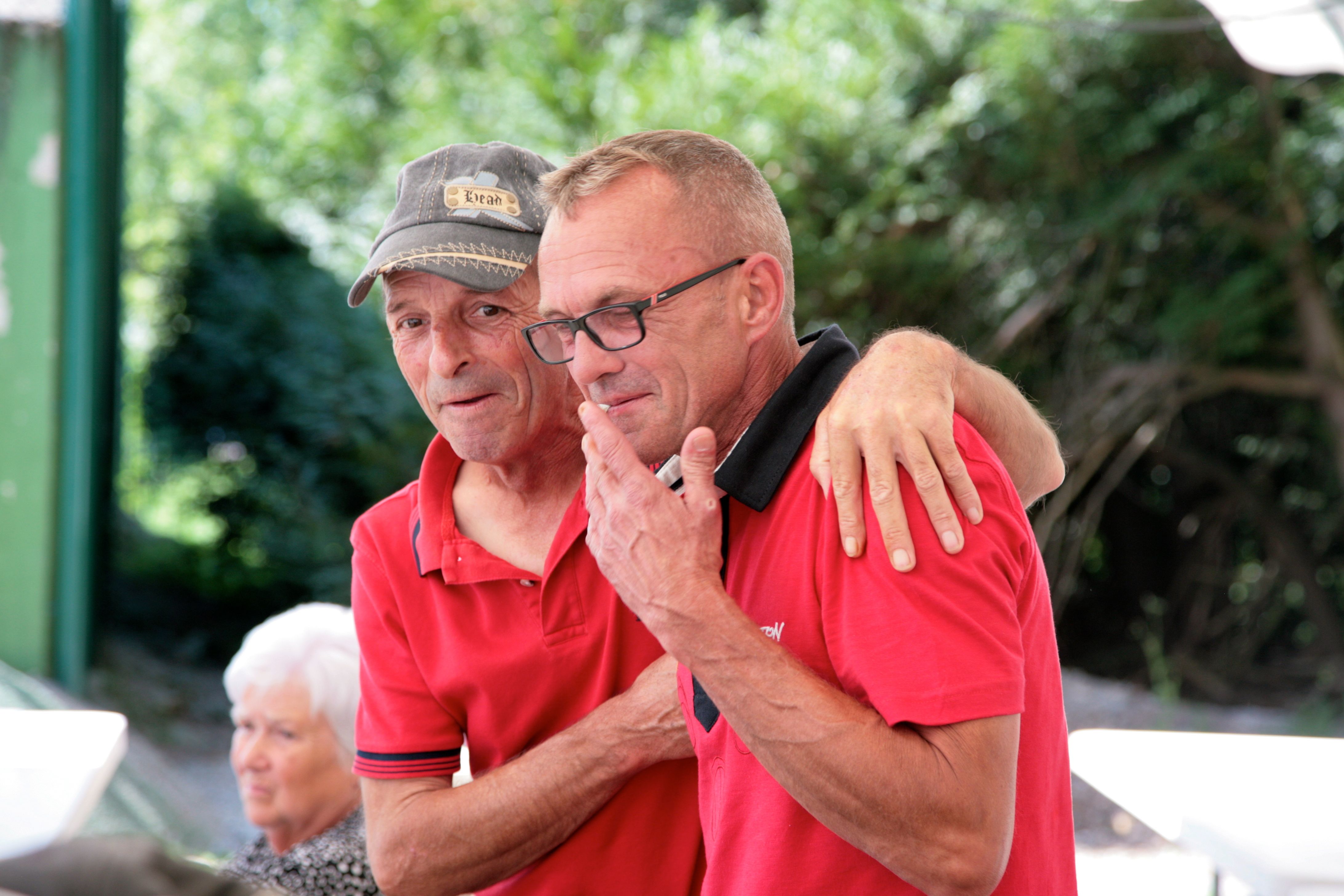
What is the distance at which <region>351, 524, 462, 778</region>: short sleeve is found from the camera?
160 centimetres

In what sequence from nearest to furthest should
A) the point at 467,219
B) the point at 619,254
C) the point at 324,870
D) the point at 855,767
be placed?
the point at 855,767
the point at 619,254
the point at 467,219
the point at 324,870

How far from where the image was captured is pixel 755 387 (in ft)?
4.38

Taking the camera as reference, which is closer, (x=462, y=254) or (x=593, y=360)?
(x=593, y=360)

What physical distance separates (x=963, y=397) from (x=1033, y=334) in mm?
5362

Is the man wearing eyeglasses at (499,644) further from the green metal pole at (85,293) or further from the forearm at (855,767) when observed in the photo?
the green metal pole at (85,293)

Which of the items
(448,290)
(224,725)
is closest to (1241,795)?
(448,290)

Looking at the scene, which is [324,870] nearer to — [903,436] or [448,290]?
[448,290]

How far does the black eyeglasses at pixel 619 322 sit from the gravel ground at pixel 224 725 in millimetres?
4690

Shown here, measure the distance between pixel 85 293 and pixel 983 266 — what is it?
500 cm

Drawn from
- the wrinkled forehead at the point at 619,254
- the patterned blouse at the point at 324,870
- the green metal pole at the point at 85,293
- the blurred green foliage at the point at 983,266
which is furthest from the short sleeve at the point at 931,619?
the green metal pole at the point at 85,293

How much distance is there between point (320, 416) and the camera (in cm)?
721

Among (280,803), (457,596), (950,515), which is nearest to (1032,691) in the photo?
(950,515)

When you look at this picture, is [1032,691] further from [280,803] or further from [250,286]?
[250,286]

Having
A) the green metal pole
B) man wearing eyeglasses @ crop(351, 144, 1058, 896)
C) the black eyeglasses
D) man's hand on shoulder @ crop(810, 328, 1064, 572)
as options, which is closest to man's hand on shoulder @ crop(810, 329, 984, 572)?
man's hand on shoulder @ crop(810, 328, 1064, 572)
